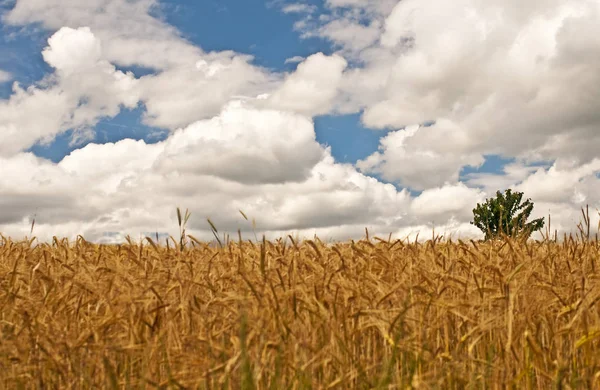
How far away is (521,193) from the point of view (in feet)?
181

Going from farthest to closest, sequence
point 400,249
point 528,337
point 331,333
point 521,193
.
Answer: point 521,193 < point 400,249 < point 331,333 < point 528,337

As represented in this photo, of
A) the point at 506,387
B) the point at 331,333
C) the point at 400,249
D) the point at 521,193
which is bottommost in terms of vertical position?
the point at 506,387

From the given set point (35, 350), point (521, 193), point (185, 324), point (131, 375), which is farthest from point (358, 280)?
point (521, 193)

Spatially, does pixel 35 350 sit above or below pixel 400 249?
below

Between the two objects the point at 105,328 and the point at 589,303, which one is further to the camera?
the point at 589,303

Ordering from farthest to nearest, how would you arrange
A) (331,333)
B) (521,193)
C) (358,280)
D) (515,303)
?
(521,193) → (358,280) → (515,303) → (331,333)

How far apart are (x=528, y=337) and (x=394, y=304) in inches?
45.8

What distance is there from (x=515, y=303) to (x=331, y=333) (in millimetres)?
1428

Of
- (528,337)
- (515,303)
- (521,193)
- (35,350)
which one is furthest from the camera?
(521,193)

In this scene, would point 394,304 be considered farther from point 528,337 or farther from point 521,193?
point 521,193

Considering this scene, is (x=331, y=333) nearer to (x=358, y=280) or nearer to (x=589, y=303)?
(x=358, y=280)

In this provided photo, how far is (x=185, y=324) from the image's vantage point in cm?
404

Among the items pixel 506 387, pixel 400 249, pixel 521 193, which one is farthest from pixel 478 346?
pixel 521 193

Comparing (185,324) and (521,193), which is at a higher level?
(521,193)
